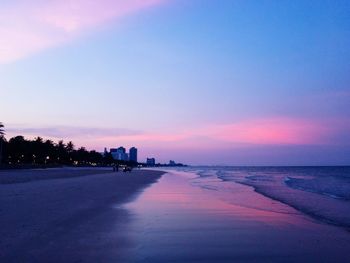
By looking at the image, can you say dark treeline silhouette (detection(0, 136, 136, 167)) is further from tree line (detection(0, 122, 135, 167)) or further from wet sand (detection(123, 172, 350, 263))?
wet sand (detection(123, 172, 350, 263))

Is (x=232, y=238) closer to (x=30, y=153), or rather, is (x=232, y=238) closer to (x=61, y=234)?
(x=61, y=234)

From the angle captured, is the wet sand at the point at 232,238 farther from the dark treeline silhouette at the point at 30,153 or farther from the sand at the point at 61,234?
the dark treeline silhouette at the point at 30,153

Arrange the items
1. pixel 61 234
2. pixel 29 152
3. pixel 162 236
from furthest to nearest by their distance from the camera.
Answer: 1. pixel 29 152
2. pixel 162 236
3. pixel 61 234

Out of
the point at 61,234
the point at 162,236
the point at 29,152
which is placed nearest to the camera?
the point at 61,234

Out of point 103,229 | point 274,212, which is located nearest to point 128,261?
point 103,229

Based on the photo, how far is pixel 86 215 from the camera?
51.2ft

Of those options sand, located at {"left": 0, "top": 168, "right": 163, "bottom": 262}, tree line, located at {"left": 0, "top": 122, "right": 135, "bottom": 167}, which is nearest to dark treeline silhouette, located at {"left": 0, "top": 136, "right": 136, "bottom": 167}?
tree line, located at {"left": 0, "top": 122, "right": 135, "bottom": 167}

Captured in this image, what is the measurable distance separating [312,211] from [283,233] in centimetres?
787

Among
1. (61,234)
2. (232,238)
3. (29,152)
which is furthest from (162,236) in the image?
(29,152)

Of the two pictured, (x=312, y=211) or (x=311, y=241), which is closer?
(x=311, y=241)

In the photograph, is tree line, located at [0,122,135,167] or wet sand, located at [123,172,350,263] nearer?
wet sand, located at [123,172,350,263]

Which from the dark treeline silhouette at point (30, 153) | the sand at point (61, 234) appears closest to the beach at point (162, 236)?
the sand at point (61, 234)

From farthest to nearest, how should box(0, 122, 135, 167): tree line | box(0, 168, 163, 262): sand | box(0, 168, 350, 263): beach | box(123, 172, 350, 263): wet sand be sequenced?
box(0, 122, 135, 167): tree line < box(123, 172, 350, 263): wet sand < box(0, 168, 350, 263): beach < box(0, 168, 163, 262): sand

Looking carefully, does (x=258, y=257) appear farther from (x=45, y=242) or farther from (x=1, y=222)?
(x=1, y=222)
